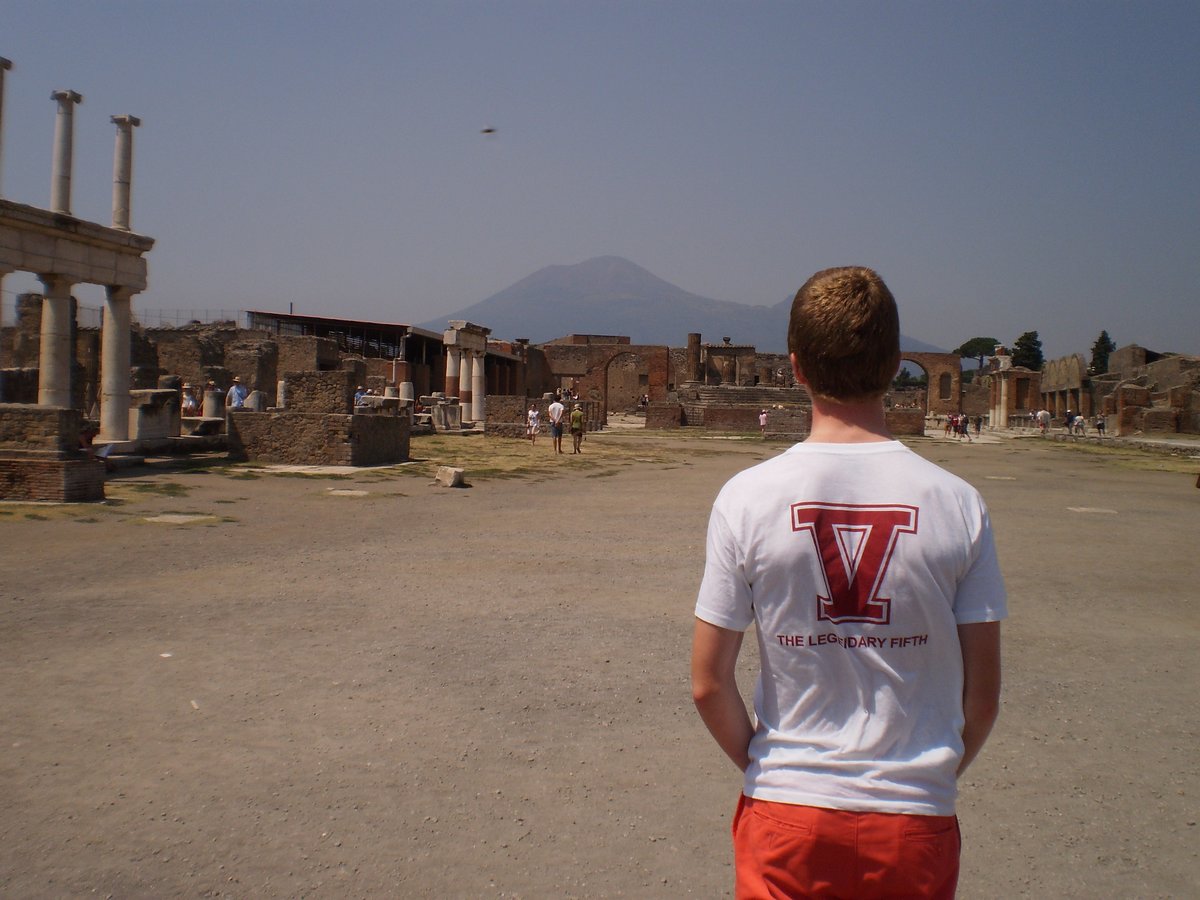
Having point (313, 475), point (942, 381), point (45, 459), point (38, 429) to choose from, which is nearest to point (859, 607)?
point (45, 459)

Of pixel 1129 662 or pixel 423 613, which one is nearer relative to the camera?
pixel 1129 662

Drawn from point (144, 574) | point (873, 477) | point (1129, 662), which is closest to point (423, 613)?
point (144, 574)

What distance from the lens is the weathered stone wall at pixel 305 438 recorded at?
17.6 metres

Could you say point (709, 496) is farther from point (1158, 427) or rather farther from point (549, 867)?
point (1158, 427)

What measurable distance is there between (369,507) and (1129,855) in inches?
398

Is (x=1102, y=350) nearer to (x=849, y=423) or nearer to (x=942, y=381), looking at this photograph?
(x=942, y=381)

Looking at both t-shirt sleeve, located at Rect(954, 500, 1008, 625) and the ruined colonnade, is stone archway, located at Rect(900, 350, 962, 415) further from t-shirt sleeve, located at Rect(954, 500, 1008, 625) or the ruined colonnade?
t-shirt sleeve, located at Rect(954, 500, 1008, 625)

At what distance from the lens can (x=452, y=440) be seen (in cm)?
2892

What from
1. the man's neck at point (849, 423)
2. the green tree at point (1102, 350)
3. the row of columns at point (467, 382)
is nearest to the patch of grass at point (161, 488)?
the man's neck at point (849, 423)

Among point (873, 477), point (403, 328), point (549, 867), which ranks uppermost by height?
point (403, 328)

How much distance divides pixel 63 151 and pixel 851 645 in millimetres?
19439

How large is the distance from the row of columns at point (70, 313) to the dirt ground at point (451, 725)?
30.2ft

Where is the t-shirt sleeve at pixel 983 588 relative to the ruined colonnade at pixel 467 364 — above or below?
below

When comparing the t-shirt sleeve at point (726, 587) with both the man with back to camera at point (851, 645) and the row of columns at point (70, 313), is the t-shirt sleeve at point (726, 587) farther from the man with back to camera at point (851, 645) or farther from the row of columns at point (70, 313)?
the row of columns at point (70, 313)
